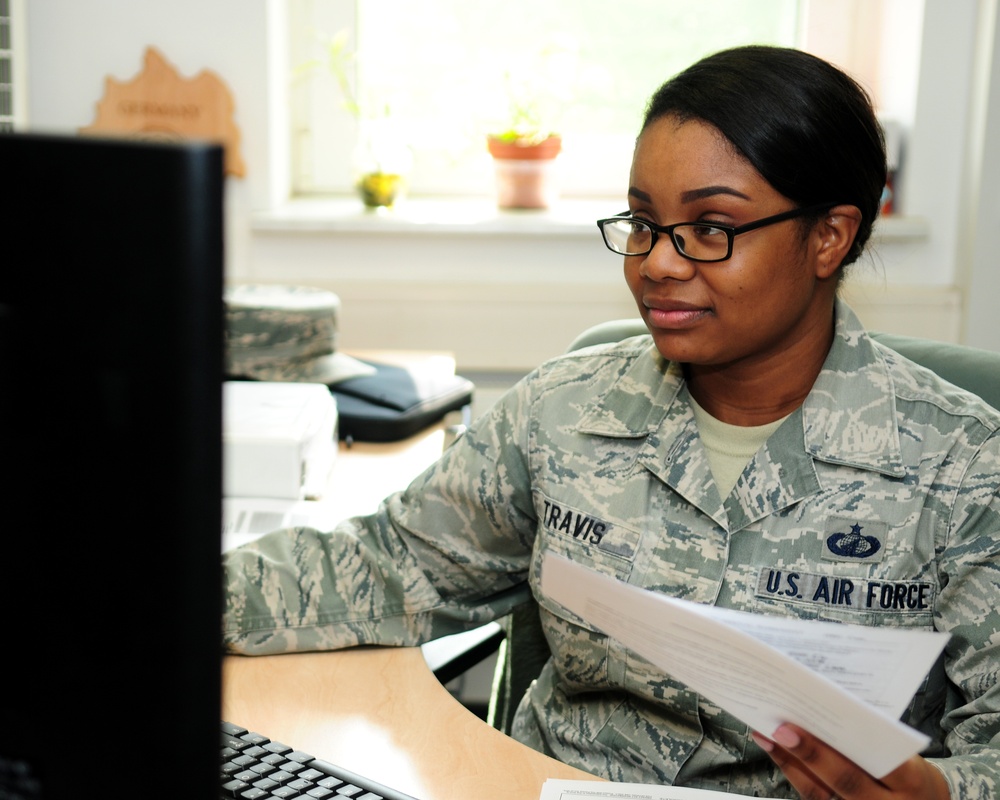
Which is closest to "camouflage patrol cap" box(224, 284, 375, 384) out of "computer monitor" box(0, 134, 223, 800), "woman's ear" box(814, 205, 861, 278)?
"woman's ear" box(814, 205, 861, 278)

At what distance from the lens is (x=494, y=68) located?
8.74 feet

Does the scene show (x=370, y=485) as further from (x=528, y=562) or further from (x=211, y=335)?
(x=211, y=335)

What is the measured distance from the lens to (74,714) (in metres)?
0.40

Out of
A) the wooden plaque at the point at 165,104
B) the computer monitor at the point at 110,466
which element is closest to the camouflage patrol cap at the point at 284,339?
the wooden plaque at the point at 165,104

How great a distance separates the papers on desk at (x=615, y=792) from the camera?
86 centimetres

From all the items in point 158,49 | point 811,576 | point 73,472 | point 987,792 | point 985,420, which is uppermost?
point 158,49

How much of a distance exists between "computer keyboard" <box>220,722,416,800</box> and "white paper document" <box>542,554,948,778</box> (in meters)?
0.20

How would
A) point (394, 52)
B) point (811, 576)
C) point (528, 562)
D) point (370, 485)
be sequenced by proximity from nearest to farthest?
point (811, 576)
point (528, 562)
point (370, 485)
point (394, 52)

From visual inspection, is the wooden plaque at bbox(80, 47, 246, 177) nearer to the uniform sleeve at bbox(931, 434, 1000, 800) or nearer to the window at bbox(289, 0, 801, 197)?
the window at bbox(289, 0, 801, 197)

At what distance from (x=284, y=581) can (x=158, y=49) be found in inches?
64.0

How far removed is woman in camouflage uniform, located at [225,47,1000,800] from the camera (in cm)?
106

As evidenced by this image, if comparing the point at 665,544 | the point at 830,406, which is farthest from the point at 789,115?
the point at 665,544

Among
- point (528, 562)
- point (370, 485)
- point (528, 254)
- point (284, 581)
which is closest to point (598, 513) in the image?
point (528, 562)

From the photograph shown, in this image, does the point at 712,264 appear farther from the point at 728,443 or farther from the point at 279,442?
the point at 279,442
